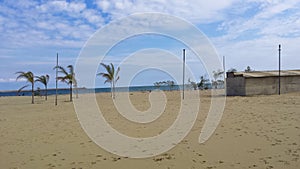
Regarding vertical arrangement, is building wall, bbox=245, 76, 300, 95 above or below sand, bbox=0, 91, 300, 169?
above

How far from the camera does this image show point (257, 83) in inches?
946

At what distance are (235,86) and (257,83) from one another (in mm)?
1745

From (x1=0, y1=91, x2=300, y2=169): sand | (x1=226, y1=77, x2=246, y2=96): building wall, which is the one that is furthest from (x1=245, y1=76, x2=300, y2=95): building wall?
(x1=0, y1=91, x2=300, y2=169): sand

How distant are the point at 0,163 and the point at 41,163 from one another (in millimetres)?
899

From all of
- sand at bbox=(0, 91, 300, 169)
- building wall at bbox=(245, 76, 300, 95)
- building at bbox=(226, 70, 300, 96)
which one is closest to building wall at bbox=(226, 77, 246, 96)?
building at bbox=(226, 70, 300, 96)

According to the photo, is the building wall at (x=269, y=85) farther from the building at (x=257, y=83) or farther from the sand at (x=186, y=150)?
the sand at (x=186, y=150)

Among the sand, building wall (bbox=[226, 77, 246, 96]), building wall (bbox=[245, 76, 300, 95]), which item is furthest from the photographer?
building wall (bbox=[245, 76, 300, 95])

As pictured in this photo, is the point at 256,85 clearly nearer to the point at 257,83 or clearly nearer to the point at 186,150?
the point at 257,83

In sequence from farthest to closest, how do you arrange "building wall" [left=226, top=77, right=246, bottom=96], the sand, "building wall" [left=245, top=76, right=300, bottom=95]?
"building wall" [left=245, top=76, right=300, bottom=95], "building wall" [left=226, top=77, right=246, bottom=96], the sand

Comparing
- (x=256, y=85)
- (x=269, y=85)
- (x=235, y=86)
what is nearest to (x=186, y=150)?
(x=235, y=86)

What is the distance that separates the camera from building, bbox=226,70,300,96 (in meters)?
23.5

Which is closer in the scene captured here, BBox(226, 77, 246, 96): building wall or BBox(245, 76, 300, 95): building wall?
BBox(226, 77, 246, 96): building wall

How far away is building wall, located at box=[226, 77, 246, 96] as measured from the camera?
923 inches

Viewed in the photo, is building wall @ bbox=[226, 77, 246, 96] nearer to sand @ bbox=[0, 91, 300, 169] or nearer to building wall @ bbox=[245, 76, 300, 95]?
building wall @ bbox=[245, 76, 300, 95]
